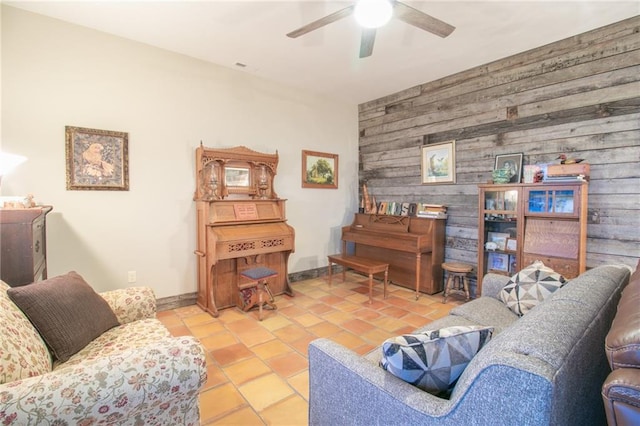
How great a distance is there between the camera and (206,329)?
298cm

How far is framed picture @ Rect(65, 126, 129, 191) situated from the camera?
9.45 feet

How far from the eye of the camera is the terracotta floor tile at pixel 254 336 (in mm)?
2742

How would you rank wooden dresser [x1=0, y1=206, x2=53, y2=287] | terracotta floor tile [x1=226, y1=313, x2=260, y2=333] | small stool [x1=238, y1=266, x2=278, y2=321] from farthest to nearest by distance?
small stool [x1=238, y1=266, x2=278, y2=321] < terracotta floor tile [x1=226, y1=313, x2=260, y2=333] < wooden dresser [x1=0, y1=206, x2=53, y2=287]

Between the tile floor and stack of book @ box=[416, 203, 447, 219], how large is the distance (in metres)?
1.02

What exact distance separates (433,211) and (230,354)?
291 cm

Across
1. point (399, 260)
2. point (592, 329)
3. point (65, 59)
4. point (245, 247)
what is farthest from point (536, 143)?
point (65, 59)

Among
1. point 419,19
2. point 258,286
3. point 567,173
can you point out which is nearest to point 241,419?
point 258,286

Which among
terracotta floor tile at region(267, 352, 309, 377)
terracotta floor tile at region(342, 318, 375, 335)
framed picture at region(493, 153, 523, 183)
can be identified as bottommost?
terracotta floor tile at region(267, 352, 309, 377)

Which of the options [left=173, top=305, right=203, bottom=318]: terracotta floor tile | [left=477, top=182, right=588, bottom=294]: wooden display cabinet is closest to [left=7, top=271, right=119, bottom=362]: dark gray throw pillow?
[left=173, top=305, right=203, bottom=318]: terracotta floor tile

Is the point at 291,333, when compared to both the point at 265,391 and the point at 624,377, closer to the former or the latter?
the point at 265,391

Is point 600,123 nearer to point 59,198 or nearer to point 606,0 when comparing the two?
point 606,0

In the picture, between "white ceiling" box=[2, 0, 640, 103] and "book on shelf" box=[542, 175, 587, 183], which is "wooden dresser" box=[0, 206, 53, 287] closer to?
"white ceiling" box=[2, 0, 640, 103]

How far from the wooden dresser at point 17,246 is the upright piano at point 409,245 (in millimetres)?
3453

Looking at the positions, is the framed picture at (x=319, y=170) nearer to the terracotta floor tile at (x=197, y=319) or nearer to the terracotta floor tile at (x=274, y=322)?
the terracotta floor tile at (x=274, y=322)
